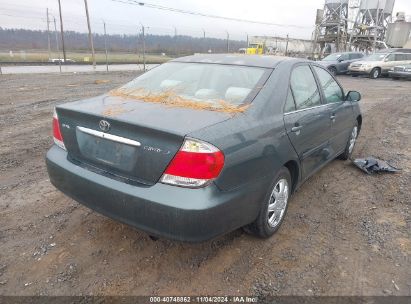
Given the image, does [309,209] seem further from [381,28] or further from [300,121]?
[381,28]

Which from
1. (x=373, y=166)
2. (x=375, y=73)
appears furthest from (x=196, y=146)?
(x=375, y=73)

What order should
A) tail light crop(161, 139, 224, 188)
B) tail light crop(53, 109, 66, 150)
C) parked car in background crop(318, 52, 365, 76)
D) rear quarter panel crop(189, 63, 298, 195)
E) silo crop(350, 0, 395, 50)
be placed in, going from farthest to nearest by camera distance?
silo crop(350, 0, 395, 50) → parked car in background crop(318, 52, 365, 76) → tail light crop(53, 109, 66, 150) → rear quarter panel crop(189, 63, 298, 195) → tail light crop(161, 139, 224, 188)

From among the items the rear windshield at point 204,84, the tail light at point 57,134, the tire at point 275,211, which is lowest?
the tire at point 275,211

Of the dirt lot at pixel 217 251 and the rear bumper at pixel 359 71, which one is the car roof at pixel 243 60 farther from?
the rear bumper at pixel 359 71

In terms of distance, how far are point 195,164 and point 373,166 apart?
12.1 feet

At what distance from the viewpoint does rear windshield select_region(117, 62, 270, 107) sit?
304cm

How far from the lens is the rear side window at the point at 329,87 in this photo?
4.14 m

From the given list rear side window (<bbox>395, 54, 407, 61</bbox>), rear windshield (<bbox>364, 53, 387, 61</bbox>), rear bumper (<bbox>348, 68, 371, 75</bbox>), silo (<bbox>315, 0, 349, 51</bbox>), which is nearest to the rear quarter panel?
rear bumper (<bbox>348, 68, 371, 75</bbox>)

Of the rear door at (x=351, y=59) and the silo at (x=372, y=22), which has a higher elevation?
the silo at (x=372, y=22)

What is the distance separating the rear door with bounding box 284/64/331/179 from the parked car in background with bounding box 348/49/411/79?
64.5 ft

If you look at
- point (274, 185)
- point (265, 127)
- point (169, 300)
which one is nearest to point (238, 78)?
point (265, 127)

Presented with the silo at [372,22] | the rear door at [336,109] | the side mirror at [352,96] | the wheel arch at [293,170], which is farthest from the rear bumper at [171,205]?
the silo at [372,22]

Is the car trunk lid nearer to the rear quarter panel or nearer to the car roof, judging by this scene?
the rear quarter panel

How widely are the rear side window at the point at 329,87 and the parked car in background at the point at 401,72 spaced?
1905 centimetres
